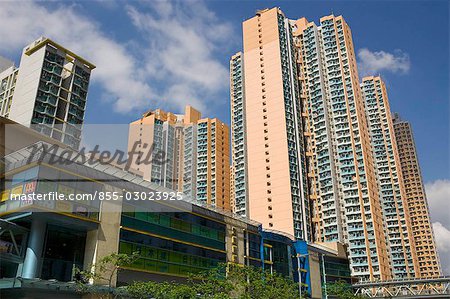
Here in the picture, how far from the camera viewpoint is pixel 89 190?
136ft

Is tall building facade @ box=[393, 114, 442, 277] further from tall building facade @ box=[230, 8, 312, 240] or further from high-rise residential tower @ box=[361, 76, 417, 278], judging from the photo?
tall building facade @ box=[230, 8, 312, 240]

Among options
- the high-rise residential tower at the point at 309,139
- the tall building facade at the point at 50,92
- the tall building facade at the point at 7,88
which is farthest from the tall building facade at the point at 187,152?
the tall building facade at the point at 7,88

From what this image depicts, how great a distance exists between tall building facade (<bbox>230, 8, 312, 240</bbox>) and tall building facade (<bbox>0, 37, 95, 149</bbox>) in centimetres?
4304

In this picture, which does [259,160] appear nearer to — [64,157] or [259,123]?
[259,123]

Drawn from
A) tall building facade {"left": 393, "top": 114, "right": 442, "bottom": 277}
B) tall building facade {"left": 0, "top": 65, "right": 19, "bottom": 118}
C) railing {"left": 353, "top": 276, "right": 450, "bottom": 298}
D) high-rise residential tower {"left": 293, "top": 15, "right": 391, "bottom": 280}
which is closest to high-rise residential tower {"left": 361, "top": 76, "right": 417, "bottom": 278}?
high-rise residential tower {"left": 293, "top": 15, "right": 391, "bottom": 280}

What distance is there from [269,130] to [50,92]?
53313mm

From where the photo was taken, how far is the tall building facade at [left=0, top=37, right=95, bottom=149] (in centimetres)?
8525

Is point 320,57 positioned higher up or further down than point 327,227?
higher up

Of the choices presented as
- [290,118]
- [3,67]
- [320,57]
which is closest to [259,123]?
[290,118]

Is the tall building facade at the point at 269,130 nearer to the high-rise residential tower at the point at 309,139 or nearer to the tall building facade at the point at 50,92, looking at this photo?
the high-rise residential tower at the point at 309,139

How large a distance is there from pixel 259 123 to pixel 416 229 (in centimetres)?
9422

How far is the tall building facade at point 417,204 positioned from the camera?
158500mm

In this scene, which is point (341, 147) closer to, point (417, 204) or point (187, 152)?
point (187, 152)

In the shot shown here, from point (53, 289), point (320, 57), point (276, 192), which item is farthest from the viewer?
point (320, 57)
